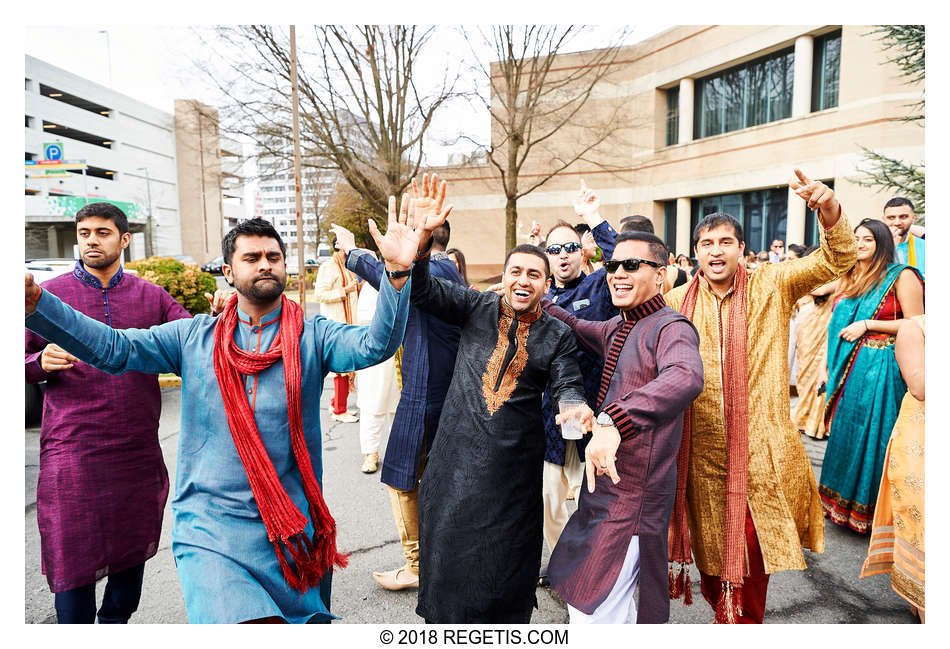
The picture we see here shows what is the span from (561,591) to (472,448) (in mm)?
663

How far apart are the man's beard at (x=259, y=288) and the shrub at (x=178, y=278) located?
6.82 metres

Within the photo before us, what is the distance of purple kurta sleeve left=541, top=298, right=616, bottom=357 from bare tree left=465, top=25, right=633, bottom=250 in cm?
1123

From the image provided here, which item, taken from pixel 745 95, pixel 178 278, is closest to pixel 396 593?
pixel 178 278

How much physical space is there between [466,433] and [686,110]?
744 inches

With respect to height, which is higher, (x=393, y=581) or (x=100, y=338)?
(x=100, y=338)

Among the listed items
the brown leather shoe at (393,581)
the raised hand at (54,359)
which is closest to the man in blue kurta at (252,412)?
the raised hand at (54,359)

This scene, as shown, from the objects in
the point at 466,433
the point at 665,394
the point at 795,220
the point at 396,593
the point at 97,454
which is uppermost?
the point at 795,220

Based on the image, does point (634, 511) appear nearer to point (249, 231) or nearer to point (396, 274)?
point (396, 274)

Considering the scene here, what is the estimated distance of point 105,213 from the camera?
2.60 meters

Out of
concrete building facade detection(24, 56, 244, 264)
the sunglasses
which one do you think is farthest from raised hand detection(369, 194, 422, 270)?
concrete building facade detection(24, 56, 244, 264)

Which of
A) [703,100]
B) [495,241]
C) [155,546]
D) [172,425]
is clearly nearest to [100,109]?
[495,241]

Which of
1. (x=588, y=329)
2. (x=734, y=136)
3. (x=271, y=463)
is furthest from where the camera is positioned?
(x=734, y=136)

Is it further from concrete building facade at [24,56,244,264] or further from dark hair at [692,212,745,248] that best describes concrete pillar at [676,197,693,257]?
concrete building facade at [24,56,244,264]

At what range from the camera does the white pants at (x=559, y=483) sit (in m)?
3.05
